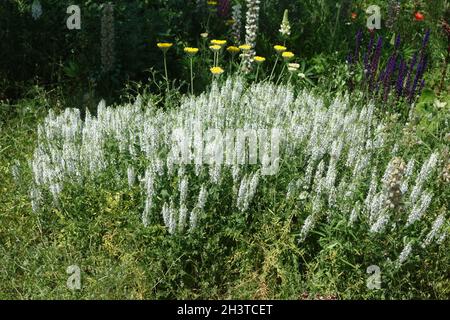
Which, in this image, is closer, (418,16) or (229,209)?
(229,209)

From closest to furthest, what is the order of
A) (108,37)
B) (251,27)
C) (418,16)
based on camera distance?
1. (108,37)
2. (251,27)
3. (418,16)

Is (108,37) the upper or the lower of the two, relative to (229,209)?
upper

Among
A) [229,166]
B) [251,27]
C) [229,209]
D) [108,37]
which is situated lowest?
[229,209]

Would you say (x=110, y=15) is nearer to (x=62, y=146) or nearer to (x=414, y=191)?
(x=62, y=146)

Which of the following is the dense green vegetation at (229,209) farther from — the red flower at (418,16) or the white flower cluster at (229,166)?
the red flower at (418,16)

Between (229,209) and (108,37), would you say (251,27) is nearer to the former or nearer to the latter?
(108,37)

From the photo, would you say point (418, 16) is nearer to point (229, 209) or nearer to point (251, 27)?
point (251, 27)

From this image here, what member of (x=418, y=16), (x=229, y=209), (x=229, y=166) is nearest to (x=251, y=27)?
(x=418, y=16)

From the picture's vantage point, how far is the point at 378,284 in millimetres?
3641

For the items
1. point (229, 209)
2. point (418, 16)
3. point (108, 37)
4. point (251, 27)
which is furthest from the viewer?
point (418, 16)

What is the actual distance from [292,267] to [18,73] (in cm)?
370

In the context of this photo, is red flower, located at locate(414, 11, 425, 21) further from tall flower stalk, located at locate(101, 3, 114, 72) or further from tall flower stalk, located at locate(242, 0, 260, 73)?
tall flower stalk, located at locate(101, 3, 114, 72)

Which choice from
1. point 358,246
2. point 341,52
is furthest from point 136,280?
point 341,52

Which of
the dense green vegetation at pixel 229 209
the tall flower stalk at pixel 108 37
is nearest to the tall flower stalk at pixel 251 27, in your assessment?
the tall flower stalk at pixel 108 37
